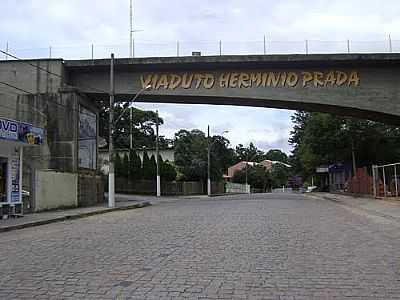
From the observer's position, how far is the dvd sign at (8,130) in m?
19.2

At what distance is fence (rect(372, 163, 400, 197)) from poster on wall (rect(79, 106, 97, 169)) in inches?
694

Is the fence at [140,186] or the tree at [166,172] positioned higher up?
the tree at [166,172]

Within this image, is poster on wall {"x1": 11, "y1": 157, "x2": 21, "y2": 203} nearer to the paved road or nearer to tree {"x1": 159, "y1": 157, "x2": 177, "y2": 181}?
the paved road

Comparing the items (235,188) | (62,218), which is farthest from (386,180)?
(235,188)

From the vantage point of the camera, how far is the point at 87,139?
33.5 m

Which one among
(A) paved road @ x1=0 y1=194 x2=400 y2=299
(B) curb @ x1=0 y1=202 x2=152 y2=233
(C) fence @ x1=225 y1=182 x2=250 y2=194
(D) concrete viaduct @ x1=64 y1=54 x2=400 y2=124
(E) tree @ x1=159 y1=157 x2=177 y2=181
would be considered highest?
(D) concrete viaduct @ x1=64 y1=54 x2=400 y2=124

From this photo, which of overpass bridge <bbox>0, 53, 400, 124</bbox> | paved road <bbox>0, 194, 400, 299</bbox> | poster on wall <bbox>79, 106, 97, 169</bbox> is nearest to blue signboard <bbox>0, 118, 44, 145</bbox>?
paved road <bbox>0, 194, 400, 299</bbox>

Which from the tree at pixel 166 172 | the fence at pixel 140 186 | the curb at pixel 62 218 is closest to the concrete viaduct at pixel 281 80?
the curb at pixel 62 218

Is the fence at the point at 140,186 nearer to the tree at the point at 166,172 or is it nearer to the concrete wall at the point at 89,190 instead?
the tree at the point at 166,172

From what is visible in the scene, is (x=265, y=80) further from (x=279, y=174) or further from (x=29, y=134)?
(x=279, y=174)

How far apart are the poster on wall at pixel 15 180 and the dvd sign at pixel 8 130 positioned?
6.11ft

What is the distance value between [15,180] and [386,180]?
831 inches

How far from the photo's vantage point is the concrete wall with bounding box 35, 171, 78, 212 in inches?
967

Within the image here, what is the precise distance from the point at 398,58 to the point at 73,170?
19.7 m
